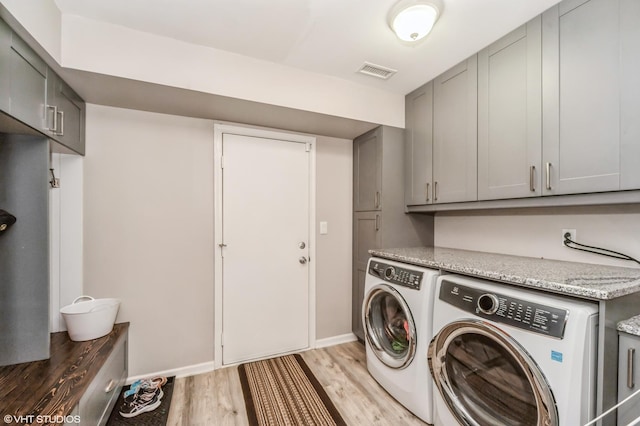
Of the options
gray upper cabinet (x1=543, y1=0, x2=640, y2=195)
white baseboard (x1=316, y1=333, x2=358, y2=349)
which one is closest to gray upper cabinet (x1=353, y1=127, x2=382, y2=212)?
gray upper cabinet (x1=543, y1=0, x2=640, y2=195)

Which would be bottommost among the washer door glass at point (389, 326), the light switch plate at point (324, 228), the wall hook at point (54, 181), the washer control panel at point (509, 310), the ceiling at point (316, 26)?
the washer door glass at point (389, 326)

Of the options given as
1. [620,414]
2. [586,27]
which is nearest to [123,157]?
[586,27]

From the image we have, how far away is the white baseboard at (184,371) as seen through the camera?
2.06 metres

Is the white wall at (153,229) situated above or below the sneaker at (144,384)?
above

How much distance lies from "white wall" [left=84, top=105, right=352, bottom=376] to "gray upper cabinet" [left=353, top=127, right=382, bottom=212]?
136 cm

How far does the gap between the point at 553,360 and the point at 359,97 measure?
204 cm

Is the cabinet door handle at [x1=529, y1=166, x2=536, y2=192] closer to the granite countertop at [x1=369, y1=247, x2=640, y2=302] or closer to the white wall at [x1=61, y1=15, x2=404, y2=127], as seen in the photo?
the granite countertop at [x1=369, y1=247, x2=640, y2=302]

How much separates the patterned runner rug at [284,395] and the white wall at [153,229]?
19.1 inches

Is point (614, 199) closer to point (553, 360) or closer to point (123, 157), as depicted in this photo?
point (553, 360)

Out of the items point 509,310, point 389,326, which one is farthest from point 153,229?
point 509,310

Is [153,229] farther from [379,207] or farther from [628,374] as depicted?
[628,374]

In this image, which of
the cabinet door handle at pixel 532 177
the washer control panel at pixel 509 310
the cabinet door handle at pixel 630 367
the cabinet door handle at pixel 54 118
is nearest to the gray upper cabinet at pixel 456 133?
the cabinet door handle at pixel 532 177

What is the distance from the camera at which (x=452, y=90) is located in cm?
205

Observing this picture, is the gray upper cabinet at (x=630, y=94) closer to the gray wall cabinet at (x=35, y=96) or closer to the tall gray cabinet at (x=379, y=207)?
the tall gray cabinet at (x=379, y=207)
